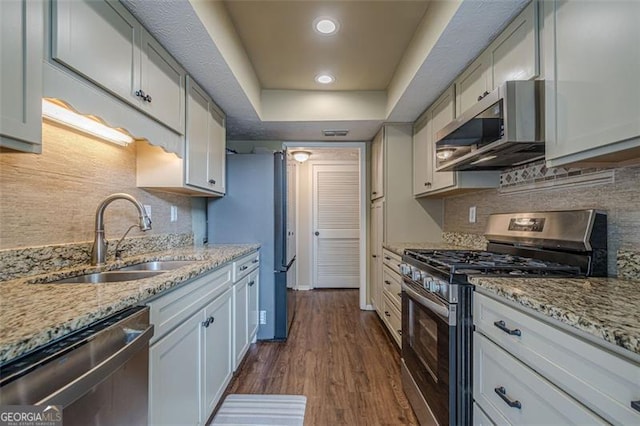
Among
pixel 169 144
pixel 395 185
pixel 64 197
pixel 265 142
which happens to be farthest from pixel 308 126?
pixel 64 197

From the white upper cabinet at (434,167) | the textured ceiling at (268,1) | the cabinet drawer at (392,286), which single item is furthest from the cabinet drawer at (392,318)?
the textured ceiling at (268,1)

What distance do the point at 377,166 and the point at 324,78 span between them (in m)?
1.17

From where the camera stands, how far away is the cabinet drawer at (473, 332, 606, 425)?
0.79 meters

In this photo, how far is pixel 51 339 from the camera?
64 cm

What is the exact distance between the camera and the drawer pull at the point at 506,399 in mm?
971

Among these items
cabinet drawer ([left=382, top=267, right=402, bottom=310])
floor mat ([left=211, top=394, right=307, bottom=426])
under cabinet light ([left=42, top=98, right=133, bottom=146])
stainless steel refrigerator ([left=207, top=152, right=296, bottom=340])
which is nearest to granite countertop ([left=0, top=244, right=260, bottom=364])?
under cabinet light ([left=42, top=98, right=133, bottom=146])

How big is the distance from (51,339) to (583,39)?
178 cm

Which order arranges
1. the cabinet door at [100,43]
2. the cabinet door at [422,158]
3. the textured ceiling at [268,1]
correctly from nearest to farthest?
the cabinet door at [100,43] < the textured ceiling at [268,1] < the cabinet door at [422,158]

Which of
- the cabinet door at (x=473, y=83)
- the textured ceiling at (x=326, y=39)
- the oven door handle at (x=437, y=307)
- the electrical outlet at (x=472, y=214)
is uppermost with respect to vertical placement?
the textured ceiling at (x=326, y=39)

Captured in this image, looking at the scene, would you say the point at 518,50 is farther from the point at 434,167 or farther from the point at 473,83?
the point at 434,167

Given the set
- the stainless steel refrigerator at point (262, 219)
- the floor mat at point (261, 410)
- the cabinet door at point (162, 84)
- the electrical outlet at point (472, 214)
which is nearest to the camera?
the cabinet door at point (162, 84)

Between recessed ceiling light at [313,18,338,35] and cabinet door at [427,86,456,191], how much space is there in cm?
94

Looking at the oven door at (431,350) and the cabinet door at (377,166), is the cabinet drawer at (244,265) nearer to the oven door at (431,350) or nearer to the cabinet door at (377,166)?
the oven door at (431,350)

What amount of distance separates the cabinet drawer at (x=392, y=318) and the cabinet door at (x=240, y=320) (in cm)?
121
